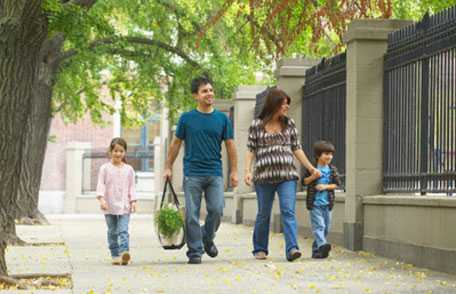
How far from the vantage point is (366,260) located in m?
13.5

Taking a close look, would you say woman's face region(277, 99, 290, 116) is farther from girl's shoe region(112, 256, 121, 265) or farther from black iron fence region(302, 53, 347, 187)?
black iron fence region(302, 53, 347, 187)

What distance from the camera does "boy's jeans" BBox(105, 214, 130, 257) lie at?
44.2 feet

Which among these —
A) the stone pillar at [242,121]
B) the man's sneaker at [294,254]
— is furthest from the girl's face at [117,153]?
the stone pillar at [242,121]

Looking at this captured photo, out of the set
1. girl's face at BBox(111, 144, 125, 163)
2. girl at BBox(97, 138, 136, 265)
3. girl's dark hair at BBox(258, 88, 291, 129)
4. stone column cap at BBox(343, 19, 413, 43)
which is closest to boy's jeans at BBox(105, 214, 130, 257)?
girl at BBox(97, 138, 136, 265)

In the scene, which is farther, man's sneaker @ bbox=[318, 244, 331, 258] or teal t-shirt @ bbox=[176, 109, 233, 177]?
man's sneaker @ bbox=[318, 244, 331, 258]

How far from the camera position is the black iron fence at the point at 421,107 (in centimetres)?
1260

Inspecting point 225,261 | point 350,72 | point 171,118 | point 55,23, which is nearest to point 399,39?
point 350,72

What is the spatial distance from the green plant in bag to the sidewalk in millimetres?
316


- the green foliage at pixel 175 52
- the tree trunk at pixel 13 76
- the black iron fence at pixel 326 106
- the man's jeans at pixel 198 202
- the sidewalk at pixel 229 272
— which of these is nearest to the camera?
the sidewalk at pixel 229 272

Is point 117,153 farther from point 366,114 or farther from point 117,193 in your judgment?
point 366,114

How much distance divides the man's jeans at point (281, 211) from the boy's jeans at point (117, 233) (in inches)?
54.0

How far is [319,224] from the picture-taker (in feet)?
46.5

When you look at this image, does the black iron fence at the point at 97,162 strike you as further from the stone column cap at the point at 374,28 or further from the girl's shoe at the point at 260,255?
the girl's shoe at the point at 260,255

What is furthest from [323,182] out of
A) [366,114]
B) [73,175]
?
[73,175]
